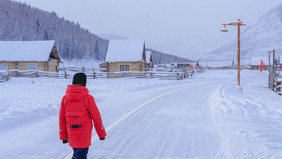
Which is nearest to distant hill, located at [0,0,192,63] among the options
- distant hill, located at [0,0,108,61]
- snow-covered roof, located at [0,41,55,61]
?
distant hill, located at [0,0,108,61]

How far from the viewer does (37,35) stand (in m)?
117

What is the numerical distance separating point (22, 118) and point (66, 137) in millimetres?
5396

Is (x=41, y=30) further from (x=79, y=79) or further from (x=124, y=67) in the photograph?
(x=79, y=79)

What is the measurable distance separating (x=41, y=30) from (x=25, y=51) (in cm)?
10071

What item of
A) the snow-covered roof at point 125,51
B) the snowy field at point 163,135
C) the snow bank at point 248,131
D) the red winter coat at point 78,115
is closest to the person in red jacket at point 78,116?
the red winter coat at point 78,115

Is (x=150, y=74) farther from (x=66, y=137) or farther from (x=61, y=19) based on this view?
(x=61, y=19)

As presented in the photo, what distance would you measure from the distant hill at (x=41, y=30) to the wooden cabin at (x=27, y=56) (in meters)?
49.3

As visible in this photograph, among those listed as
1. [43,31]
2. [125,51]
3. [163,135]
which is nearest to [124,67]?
[125,51]

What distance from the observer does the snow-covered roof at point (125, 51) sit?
34.0 meters

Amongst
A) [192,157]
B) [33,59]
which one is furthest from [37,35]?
[192,157]

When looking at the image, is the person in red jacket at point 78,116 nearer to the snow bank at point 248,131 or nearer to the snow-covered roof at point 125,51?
the snow bank at point 248,131

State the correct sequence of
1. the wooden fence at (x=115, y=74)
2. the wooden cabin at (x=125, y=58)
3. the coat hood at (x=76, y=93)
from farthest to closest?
the wooden cabin at (x=125, y=58)
the wooden fence at (x=115, y=74)
the coat hood at (x=76, y=93)

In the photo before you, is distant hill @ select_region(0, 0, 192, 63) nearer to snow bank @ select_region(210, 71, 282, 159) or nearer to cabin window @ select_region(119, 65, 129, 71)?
cabin window @ select_region(119, 65, 129, 71)

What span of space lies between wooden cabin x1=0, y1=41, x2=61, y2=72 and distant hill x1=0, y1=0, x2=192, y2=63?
163 feet
